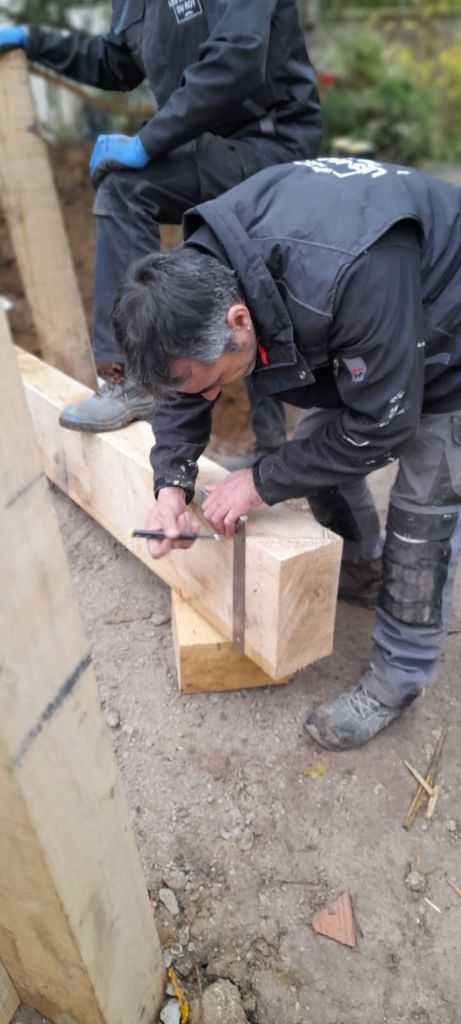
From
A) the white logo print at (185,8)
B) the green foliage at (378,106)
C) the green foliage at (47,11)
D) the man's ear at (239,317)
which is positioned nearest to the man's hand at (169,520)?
the man's ear at (239,317)

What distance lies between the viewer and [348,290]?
5.61 feet

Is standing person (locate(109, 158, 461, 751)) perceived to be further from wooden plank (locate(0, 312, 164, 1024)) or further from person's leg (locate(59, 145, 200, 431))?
wooden plank (locate(0, 312, 164, 1024))

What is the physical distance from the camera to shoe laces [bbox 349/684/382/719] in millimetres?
2428

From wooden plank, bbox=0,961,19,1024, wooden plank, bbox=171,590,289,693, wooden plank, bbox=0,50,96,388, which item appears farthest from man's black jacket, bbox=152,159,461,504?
wooden plank, bbox=0,50,96,388

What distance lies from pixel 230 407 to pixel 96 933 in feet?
14.0

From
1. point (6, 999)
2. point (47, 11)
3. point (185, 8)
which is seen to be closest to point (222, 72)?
point (185, 8)

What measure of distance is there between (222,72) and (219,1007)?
8.50 ft

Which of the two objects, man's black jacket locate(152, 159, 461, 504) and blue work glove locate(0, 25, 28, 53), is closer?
man's black jacket locate(152, 159, 461, 504)

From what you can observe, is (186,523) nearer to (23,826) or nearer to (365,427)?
(365,427)

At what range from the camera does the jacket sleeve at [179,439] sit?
217 centimetres

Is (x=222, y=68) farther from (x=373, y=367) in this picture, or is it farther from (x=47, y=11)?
(x=47, y=11)

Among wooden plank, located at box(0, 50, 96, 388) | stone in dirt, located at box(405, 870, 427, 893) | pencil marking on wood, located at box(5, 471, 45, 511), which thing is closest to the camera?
pencil marking on wood, located at box(5, 471, 45, 511)

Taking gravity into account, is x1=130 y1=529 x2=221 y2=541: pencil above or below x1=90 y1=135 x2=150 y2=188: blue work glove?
below

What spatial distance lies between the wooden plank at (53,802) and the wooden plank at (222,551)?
0.76 m
